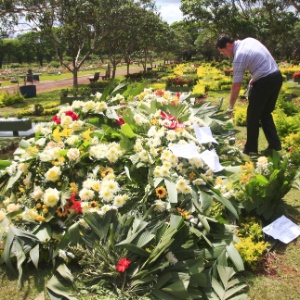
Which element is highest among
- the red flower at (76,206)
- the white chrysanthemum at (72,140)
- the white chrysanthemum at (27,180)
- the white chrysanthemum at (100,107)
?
the white chrysanthemum at (100,107)

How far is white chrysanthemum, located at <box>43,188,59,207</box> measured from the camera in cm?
287

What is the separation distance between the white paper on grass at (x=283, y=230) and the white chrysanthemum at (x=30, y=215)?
203 centimetres

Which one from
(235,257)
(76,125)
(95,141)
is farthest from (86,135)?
(235,257)

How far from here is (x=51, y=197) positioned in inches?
113

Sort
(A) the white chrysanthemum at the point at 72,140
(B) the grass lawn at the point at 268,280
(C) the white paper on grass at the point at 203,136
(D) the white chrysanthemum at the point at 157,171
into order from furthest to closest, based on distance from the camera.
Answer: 1. (C) the white paper on grass at the point at 203,136
2. (A) the white chrysanthemum at the point at 72,140
3. (D) the white chrysanthemum at the point at 157,171
4. (B) the grass lawn at the point at 268,280

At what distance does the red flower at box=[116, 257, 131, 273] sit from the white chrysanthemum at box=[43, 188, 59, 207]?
0.86 metres

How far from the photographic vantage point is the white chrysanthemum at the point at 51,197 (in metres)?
2.87

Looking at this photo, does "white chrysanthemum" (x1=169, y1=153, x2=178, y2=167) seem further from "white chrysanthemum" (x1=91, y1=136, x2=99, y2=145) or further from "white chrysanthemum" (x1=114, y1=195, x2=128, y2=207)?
"white chrysanthemum" (x1=91, y1=136, x2=99, y2=145)

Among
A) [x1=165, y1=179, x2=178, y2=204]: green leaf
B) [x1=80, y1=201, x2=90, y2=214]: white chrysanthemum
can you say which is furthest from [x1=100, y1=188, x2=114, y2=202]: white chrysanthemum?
[x1=165, y1=179, x2=178, y2=204]: green leaf

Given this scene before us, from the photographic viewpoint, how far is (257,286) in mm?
2590

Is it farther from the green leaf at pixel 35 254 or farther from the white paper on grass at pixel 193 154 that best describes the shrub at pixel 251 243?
the green leaf at pixel 35 254

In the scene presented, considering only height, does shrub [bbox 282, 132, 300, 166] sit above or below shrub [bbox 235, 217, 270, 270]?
above

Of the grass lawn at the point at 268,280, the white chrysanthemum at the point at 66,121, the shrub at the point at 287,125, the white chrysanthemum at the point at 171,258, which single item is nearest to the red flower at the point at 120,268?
the grass lawn at the point at 268,280

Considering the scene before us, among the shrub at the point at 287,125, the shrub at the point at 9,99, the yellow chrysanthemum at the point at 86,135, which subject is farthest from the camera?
the shrub at the point at 9,99
